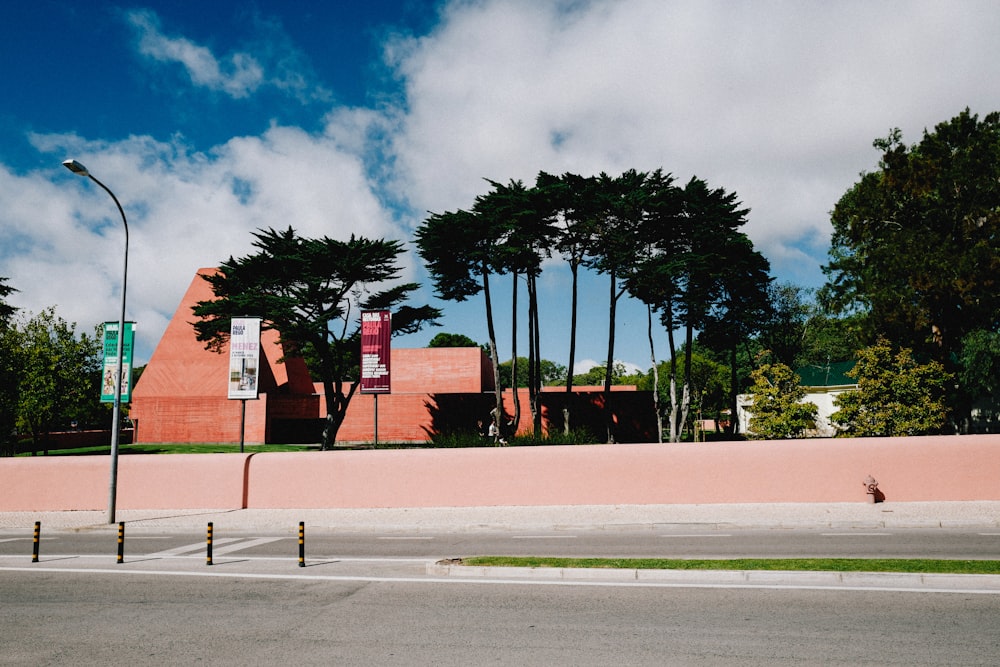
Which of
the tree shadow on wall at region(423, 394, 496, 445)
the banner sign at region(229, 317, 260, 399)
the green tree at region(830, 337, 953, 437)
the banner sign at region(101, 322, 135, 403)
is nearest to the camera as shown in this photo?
the banner sign at region(101, 322, 135, 403)

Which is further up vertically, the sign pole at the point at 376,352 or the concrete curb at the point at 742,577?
the sign pole at the point at 376,352

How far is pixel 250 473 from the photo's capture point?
68.5ft

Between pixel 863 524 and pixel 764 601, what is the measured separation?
8.99m

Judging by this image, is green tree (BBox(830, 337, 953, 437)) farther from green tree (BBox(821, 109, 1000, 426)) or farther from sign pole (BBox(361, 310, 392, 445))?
sign pole (BBox(361, 310, 392, 445))

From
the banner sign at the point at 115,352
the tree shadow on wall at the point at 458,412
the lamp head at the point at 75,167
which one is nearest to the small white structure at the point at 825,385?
the tree shadow on wall at the point at 458,412

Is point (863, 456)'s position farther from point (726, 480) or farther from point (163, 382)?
point (163, 382)

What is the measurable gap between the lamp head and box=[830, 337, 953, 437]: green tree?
105 feet

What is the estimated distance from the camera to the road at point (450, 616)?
666 cm

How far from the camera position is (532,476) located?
65.0 ft

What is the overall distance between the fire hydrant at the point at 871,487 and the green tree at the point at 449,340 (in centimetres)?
8939

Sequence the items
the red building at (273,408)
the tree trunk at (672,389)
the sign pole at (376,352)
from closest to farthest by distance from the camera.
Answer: the sign pole at (376,352), the tree trunk at (672,389), the red building at (273,408)

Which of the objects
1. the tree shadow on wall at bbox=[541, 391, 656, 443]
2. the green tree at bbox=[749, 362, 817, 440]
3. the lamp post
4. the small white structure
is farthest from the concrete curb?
the small white structure

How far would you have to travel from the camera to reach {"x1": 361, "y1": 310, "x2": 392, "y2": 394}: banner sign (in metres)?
29.3

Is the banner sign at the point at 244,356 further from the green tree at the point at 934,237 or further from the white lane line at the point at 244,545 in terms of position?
the green tree at the point at 934,237
